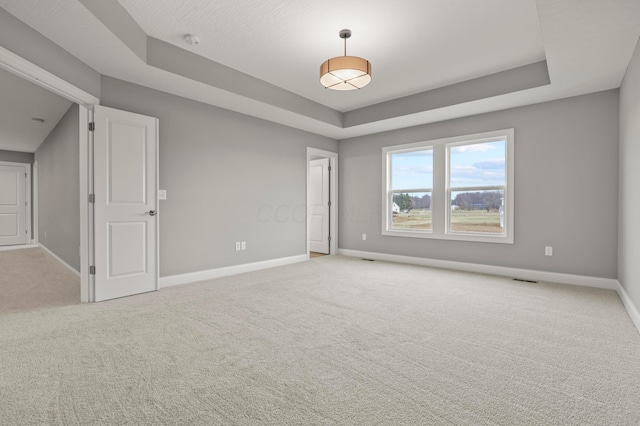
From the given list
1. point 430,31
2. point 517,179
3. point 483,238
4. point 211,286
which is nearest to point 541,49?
point 430,31

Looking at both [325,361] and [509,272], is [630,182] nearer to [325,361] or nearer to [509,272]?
[509,272]

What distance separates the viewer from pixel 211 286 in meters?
4.10

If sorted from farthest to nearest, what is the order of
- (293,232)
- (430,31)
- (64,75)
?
(293,232), (430,31), (64,75)

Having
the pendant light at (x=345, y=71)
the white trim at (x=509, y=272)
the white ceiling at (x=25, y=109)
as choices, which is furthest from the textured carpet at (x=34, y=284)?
the white trim at (x=509, y=272)

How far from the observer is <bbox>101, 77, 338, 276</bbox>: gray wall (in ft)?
13.5

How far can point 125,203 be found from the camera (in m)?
3.64

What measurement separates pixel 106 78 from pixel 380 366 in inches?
159

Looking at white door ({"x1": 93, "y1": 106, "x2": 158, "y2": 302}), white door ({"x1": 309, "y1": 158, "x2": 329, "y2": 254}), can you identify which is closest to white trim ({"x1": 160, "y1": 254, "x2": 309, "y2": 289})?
white door ({"x1": 93, "y1": 106, "x2": 158, "y2": 302})

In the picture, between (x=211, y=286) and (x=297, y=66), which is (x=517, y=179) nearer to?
(x=297, y=66)

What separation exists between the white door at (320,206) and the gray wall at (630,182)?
465cm

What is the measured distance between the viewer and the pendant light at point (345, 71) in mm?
3045

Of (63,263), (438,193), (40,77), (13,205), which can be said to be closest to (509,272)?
(438,193)

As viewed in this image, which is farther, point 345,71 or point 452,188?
point 452,188

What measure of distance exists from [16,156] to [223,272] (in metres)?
7.91
